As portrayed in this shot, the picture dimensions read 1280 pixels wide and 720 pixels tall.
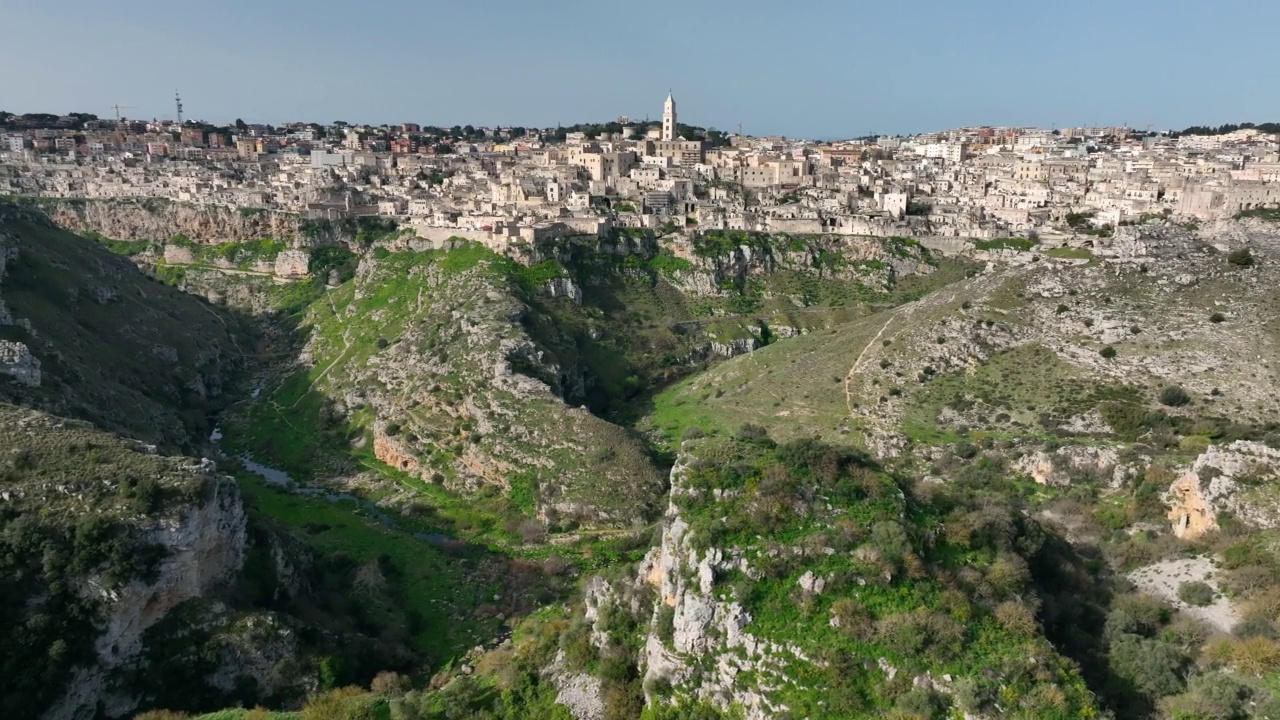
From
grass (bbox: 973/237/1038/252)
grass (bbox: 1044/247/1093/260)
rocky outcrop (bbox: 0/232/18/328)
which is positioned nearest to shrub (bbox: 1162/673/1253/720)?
grass (bbox: 1044/247/1093/260)

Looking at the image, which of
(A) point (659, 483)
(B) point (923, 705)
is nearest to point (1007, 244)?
(A) point (659, 483)

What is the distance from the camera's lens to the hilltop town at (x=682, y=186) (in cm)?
8819

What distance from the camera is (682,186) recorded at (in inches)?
3925

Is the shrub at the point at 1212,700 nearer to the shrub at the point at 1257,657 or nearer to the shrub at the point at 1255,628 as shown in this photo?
the shrub at the point at 1257,657

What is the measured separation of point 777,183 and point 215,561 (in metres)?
92.2

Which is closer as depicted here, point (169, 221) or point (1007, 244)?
point (1007, 244)

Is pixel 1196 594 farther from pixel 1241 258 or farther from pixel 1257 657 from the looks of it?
pixel 1241 258

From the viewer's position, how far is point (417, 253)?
82.1m

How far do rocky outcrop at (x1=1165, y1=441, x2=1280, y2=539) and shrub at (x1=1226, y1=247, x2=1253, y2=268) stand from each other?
32.2 m

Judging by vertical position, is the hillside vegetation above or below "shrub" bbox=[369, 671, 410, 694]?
above

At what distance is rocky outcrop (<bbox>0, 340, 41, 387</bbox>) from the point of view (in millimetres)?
43625

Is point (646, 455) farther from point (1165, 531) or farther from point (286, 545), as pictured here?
point (1165, 531)

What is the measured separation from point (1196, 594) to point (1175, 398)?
77.0 ft

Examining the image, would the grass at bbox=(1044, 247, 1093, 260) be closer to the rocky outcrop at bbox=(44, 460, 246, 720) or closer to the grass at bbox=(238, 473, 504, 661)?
the grass at bbox=(238, 473, 504, 661)
